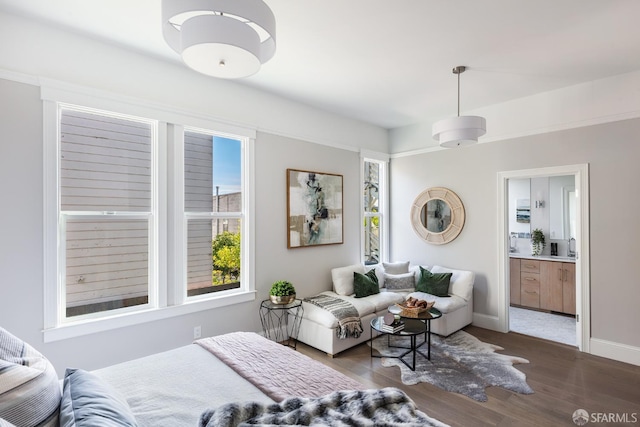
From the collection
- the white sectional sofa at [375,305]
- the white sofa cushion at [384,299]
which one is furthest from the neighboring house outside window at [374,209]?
the white sofa cushion at [384,299]

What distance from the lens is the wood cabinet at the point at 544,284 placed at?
473 centimetres

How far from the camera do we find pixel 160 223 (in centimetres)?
300

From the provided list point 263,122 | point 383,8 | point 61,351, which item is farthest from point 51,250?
point 383,8

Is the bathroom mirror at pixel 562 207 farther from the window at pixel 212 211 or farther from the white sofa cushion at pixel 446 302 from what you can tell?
the window at pixel 212 211

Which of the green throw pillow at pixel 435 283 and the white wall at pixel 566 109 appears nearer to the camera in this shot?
the white wall at pixel 566 109

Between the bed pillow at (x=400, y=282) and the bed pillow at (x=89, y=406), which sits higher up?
the bed pillow at (x=89, y=406)

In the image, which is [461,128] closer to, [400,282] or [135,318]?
[400,282]

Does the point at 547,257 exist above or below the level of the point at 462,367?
above

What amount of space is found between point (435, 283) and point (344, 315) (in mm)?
1499

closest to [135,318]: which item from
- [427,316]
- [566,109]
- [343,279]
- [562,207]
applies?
[343,279]

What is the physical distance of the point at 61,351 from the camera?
98.3 inches

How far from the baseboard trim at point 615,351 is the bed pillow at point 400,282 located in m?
1.97

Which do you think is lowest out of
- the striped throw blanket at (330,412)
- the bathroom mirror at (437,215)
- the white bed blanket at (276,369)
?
the white bed blanket at (276,369)

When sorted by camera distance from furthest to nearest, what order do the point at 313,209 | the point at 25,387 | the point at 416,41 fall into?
the point at 313,209 < the point at 416,41 < the point at 25,387
